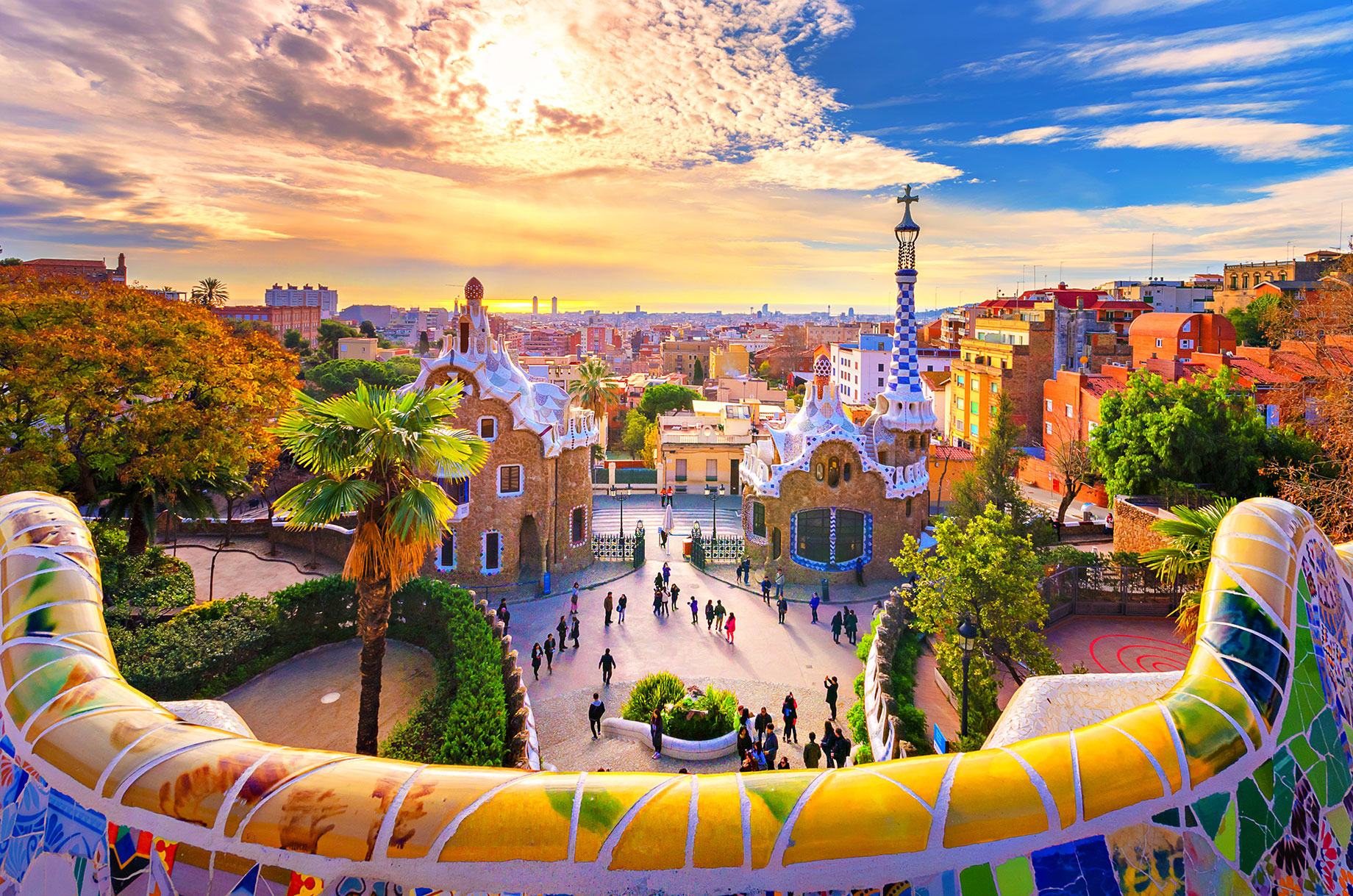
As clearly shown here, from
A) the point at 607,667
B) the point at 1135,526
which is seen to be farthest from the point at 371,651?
the point at 1135,526

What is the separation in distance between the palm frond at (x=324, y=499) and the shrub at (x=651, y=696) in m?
8.70

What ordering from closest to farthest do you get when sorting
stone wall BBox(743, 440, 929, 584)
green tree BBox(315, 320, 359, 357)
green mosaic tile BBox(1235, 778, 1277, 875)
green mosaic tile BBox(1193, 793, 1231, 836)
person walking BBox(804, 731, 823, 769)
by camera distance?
green mosaic tile BBox(1193, 793, 1231, 836) < green mosaic tile BBox(1235, 778, 1277, 875) < person walking BBox(804, 731, 823, 769) < stone wall BBox(743, 440, 929, 584) < green tree BBox(315, 320, 359, 357)

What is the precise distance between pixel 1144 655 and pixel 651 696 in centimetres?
1339

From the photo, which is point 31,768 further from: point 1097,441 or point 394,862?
point 1097,441

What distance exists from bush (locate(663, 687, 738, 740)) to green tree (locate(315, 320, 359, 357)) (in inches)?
3269

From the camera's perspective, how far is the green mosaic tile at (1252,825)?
167 inches

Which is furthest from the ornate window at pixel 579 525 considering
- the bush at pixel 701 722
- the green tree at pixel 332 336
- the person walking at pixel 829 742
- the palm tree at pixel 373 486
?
the green tree at pixel 332 336

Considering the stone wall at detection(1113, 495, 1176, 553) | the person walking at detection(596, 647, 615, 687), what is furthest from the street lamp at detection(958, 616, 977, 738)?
the stone wall at detection(1113, 495, 1176, 553)

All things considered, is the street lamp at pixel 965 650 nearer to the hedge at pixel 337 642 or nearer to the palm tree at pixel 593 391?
the hedge at pixel 337 642

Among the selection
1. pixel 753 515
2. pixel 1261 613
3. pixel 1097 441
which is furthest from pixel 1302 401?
pixel 1261 613

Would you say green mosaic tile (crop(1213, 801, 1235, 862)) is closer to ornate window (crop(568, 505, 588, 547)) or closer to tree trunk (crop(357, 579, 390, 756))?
tree trunk (crop(357, 579, 390, 756))

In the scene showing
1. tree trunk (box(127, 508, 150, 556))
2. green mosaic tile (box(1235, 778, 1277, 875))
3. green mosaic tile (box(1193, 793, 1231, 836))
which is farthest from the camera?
tree trunk (box(127, 508, 150, 556))

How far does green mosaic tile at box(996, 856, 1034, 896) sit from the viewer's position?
12.3 ft

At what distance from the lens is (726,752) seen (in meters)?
16.6
